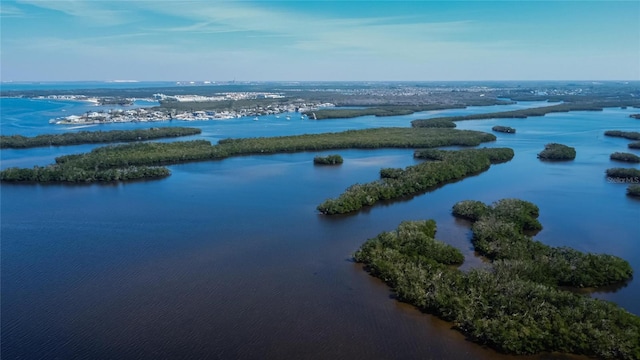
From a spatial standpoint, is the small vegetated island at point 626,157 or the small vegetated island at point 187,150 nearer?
the small vegetated island at point 187,150

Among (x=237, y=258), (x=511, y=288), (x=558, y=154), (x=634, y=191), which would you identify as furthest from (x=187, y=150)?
(x=634, y=191)

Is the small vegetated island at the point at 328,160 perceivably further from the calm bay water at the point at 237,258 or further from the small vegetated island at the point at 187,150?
the small vegetated island at the point at 187,150

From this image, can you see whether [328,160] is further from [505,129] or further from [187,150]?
[505,129]

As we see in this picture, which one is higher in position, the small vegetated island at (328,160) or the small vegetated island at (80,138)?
the small vegetated island at (80,138)

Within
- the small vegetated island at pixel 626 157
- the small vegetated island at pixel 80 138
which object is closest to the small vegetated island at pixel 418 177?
the small vegetated island at pixel 626 157

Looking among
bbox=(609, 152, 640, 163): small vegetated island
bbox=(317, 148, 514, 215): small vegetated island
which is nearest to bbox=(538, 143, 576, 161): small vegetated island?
bbox=(317, 148, 514, 215): small vegetated island

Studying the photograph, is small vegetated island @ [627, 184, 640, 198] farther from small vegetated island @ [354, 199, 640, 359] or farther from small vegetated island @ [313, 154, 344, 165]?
small vegetated island @ [313, 154, 344, 165]

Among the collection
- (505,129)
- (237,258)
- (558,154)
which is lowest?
(237,258)

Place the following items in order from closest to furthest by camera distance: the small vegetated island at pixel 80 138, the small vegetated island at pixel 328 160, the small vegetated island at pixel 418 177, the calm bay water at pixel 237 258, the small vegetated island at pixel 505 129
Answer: the calm bay water at pixel 237 258, the small vegetated island at pixel 418 177, the small vegetated island at pixel 328 160, the small vegetated island at pixel 80 138, the small vegetated island at pixel 505 129
